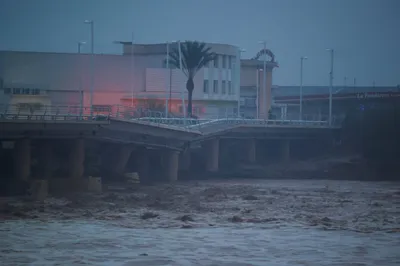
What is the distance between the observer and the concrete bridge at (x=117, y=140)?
52.3 meters

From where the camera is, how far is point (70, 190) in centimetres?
5003

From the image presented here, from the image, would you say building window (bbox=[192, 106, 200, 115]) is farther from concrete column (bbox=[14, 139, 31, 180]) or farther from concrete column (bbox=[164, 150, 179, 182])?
concrete column (bbox=[14, 139, 31, 180])

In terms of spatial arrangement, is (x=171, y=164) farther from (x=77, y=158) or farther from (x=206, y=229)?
(x=206, y=229)

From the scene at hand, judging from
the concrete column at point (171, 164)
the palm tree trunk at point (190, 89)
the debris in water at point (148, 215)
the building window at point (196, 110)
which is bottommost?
the debris in water at point (148, 215)

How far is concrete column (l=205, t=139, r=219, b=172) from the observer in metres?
72.8

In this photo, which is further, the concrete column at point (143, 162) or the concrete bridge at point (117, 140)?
the concrete column at point (143, 162)

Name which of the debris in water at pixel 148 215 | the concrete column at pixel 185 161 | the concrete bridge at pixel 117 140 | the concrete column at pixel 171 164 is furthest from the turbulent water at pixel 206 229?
the concrete column at pixel 185 161

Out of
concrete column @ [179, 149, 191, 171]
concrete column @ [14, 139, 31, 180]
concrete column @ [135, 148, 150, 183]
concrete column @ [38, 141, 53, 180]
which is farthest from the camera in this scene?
concrete column @ [179, 149, 191, 171]

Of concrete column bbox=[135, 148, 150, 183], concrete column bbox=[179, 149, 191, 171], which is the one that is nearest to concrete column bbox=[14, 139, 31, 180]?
concrete column bbox=[135, 148, 150, 183]

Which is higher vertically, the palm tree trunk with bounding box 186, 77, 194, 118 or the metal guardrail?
the palm tree trunk with bounding box 186, 77, 194, 118

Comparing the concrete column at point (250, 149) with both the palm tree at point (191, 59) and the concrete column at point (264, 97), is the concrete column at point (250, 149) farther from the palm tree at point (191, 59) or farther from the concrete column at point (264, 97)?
the concrete column at point (264, 97)

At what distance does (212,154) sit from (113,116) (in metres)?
14.9

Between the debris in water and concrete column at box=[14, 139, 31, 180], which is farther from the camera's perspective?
concrete column at box=[14, 139, 31, 180]

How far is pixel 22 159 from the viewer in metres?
52.2
